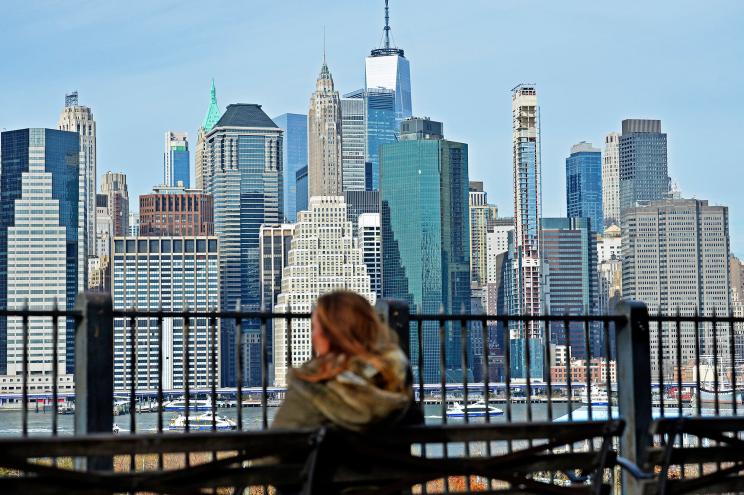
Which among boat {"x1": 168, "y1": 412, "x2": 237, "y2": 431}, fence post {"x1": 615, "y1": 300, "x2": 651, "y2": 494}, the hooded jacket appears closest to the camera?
the hooded jacket

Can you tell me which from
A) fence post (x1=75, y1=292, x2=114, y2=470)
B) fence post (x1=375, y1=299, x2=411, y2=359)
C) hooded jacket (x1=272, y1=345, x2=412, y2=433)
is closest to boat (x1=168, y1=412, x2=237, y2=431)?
fence post (x1=375, y1=299, x2=411, y2=359)

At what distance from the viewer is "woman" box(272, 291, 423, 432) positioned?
4.42 m

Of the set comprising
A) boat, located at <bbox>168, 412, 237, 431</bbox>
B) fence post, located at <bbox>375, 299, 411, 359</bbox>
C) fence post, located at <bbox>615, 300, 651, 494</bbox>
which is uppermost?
fence post, located at <bbox>375, 299, 411, 359</bbox>

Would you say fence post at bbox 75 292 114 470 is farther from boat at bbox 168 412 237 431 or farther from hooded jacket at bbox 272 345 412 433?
boat at bbox 168 412 237 431

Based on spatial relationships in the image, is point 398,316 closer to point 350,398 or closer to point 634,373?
point 634,373

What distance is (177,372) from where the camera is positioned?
200 meters

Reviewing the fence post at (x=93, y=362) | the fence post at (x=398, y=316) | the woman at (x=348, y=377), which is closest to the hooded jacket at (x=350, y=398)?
the woman at (x=348, y=377)

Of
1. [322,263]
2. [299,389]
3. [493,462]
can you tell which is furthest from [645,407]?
[322,263]

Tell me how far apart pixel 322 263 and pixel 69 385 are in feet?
150

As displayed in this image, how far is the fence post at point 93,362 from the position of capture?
5.48 meters

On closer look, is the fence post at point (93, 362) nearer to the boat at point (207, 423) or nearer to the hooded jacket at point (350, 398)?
the hooded jacket at point (350, 398)

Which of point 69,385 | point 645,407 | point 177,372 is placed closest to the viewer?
point 645,407

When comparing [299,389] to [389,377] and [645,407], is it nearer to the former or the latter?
[389,377]

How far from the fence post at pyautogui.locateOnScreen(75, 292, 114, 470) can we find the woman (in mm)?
1255
